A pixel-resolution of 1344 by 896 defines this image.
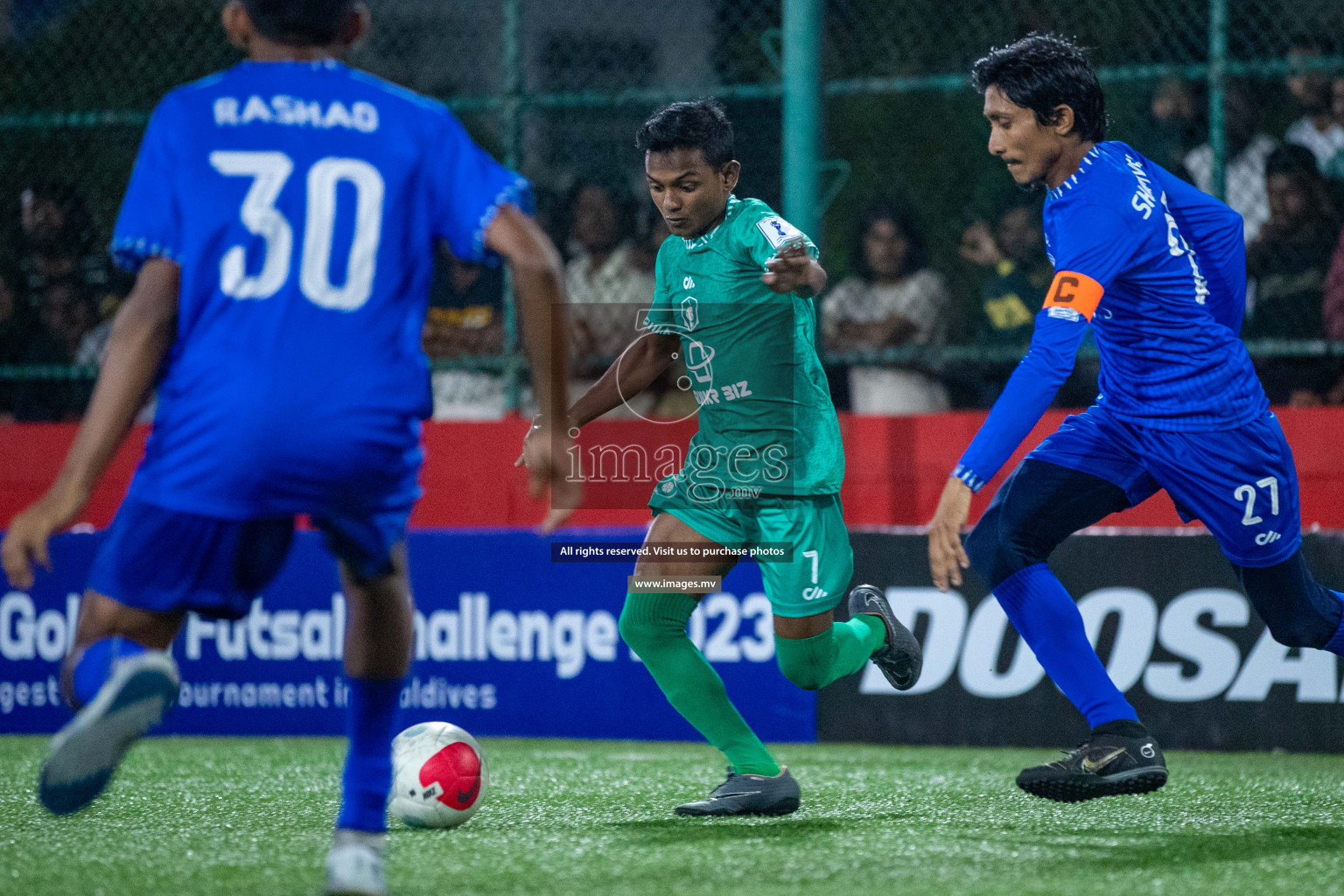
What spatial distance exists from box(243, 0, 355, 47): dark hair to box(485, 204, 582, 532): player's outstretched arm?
1.59ft

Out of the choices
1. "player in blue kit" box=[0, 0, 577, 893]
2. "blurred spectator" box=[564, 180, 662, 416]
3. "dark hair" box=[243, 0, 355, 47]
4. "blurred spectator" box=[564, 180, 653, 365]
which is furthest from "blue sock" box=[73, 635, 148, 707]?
"blurred spectator" box=[564, 180, 653, 365]

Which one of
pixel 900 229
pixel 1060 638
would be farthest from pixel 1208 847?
pixel 900 229

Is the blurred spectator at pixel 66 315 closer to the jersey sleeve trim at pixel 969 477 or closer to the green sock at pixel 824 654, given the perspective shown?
the green sock at pixel 824 654

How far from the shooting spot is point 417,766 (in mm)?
4324

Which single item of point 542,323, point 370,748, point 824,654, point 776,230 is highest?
point 776,230

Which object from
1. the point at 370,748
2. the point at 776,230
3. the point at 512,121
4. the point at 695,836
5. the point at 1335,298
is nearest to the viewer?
the point at 370,748

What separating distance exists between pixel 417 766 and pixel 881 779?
1.82 meters

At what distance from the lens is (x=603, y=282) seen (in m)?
7.99

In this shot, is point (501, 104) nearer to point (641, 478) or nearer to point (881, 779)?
point (641, 478)

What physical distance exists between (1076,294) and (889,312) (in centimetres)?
367

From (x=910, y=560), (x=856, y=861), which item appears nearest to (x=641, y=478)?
(x=910, y=560)

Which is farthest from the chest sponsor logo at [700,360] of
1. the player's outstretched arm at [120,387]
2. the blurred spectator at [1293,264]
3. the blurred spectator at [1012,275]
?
the blurred spectator at [1293,264]

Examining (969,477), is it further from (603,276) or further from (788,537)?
(603,276)

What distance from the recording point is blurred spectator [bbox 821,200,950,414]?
298 inches
